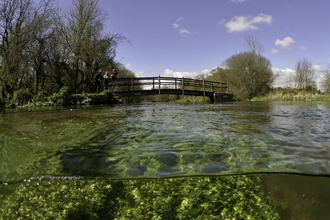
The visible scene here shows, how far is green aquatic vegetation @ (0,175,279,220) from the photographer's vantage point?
1.78 m

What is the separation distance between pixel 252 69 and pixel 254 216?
3206 cm

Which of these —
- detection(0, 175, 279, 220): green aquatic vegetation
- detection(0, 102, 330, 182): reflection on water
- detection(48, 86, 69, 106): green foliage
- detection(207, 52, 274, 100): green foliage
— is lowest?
detection(0, 175, 279, 220): green aquatic vegetation

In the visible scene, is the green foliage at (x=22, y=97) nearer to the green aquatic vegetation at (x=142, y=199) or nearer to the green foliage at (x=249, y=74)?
the green aquatic vegetation at (x=142, y=199)

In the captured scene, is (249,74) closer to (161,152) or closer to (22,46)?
(22,46)

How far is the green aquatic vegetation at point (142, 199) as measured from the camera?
178 centimetres

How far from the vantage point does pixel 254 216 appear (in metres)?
1.79

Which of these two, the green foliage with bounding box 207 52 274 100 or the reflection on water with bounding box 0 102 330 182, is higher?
the green foliage with bounding box 207 52 274 100

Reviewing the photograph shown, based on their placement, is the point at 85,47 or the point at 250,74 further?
the point at 250,74

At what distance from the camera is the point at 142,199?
6.37 ft

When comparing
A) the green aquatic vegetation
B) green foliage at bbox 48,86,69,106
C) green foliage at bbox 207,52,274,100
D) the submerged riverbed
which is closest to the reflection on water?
the submerged riverbed

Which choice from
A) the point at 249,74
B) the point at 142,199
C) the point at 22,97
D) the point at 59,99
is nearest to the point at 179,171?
the point at 142,199

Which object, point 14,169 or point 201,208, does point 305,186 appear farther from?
point 14,169

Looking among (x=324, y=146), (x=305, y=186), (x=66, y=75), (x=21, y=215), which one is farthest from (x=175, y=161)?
(x=66, y=75)

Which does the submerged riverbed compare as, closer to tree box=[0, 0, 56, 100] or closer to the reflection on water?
the reflection on water
